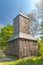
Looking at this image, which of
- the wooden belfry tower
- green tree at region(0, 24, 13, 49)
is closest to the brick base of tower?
the wooden belfry tower

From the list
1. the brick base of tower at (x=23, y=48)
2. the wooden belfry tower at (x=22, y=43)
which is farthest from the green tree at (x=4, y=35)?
the brick base of tower at (x=23, y=48)

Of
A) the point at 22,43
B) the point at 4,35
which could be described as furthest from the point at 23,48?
the point at 4,35

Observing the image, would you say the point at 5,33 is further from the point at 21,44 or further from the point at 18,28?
the point at 21,44

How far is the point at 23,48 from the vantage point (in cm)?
1970

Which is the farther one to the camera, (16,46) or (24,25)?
(24,25)

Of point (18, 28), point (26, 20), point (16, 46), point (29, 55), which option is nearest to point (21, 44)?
point (16, 46)

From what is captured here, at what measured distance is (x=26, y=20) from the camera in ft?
79.1

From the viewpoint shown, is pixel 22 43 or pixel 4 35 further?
pixel 4 35

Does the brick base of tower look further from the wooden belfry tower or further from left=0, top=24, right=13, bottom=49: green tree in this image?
left=0, top=24, right=13, bottom=49: green tree

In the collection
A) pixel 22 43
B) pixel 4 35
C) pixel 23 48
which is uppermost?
pixel 4 35

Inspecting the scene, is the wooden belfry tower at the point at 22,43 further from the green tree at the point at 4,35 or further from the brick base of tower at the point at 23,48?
the green tree at the point at 4,35

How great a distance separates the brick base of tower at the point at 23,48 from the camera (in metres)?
19.3

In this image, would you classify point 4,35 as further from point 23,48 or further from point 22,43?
point 23,48

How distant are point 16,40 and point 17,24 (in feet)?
13.9
